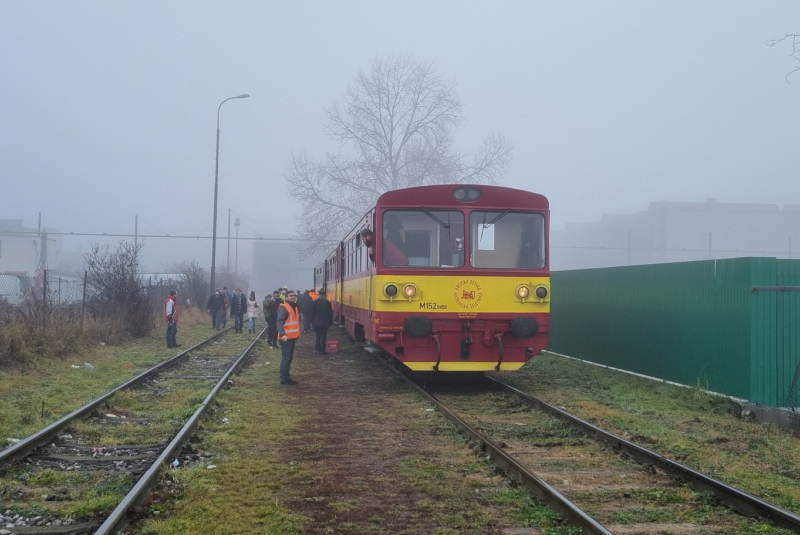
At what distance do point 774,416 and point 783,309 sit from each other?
155 cm

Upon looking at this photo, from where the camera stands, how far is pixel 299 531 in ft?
16.6

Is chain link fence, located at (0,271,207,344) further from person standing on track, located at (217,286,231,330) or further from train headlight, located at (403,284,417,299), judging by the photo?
train headlight, located at (403,284,417,299)

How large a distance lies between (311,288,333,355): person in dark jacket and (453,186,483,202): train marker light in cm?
707

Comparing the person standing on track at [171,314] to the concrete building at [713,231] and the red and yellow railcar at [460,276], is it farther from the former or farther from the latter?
the concrete building at [713,231]

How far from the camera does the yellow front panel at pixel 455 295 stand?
36.5 ft

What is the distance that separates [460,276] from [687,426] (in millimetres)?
3742

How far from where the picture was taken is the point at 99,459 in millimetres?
7113

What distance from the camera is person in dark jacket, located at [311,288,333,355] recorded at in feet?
58.9

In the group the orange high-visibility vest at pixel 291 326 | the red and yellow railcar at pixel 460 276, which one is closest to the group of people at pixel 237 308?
the orange high-visibility vest at pixel 291 326

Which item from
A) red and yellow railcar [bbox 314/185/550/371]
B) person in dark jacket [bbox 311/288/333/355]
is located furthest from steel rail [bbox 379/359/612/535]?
person in dark jacket [bbox 311/288/333/355]

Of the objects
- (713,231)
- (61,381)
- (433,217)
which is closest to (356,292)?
(433,217)

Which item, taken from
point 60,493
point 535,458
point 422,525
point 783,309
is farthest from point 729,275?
point 60,493

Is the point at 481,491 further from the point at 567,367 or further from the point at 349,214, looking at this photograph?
the point at 349,214

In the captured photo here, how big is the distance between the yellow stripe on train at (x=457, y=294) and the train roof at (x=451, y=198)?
111cm
